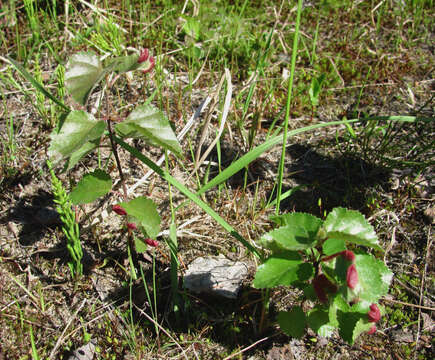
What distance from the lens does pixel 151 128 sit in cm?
137

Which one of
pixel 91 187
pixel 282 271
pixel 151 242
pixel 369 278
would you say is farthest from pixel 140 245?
pixel 369 278

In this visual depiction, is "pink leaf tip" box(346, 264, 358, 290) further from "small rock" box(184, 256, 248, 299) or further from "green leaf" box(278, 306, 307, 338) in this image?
"small rock" box(184, 256, 248, 299)

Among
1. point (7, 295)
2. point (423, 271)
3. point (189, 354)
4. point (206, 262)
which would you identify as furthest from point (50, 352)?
point (423, 271)

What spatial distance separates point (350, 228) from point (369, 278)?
16cm

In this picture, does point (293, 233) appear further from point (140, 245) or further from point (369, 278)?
point (140, 245)

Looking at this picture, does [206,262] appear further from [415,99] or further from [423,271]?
[415,99]

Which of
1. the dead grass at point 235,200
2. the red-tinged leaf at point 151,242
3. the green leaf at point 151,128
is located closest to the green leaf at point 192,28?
the dead grass at point 235,200

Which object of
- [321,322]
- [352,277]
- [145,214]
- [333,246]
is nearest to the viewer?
[352,277]

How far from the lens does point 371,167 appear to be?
2182mm

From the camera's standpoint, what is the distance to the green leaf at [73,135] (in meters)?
1.30

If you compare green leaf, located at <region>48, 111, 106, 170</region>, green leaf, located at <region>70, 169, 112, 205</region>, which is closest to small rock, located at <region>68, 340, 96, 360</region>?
green leaf, located at <region>70, 169, 112, 205</region>

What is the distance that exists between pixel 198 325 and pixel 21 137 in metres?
Result: 1.40

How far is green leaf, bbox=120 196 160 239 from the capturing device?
1521 millimetres

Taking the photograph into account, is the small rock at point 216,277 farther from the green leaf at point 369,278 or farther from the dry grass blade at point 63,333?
the green leaf at point 369,278
